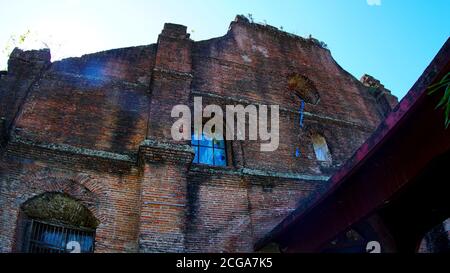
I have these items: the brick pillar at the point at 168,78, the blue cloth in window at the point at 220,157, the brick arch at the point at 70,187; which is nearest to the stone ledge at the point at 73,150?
the brick arch at the point at 70,187

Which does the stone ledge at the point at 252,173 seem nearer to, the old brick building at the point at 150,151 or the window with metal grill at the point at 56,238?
the old brick building at the point at 150,151

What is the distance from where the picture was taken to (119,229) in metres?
7.55

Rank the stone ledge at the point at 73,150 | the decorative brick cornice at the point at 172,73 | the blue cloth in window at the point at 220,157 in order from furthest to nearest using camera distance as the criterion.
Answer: the decorative brick cornice at the point at 172,73
the blue cloth in window at the point at 220,157
the stone ledge at the point at 73,150

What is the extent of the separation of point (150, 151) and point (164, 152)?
0.26 meters

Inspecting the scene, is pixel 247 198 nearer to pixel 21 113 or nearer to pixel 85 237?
pixel 85 237

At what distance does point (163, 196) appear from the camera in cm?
763

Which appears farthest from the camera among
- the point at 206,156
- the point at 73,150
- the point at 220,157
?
the point at 220,157

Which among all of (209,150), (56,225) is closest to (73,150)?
(56,225)

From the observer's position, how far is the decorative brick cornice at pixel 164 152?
26.2 feet

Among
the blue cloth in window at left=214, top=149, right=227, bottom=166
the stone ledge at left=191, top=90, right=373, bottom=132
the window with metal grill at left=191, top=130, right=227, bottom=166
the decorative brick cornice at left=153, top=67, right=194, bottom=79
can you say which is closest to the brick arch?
the window with metal grill at left=191, top=130, right=227, bottom=166

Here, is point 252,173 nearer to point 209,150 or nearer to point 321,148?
point 209,150

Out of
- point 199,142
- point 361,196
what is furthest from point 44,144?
point 361,196

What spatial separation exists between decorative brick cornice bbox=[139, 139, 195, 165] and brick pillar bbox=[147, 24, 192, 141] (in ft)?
1.18

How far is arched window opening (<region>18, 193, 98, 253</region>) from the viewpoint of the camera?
23.9 ft
